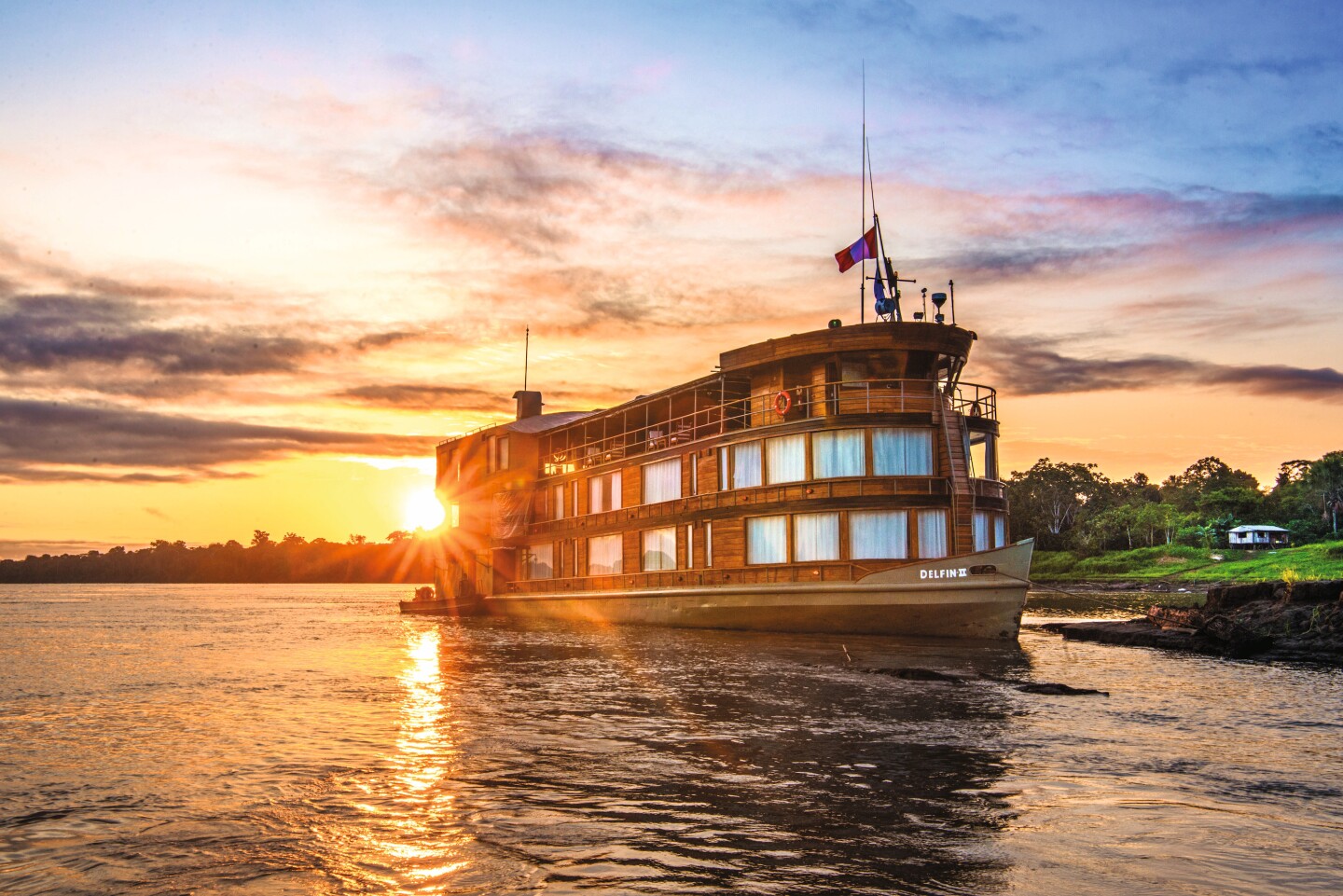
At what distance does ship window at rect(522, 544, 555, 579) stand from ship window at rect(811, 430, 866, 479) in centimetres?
1647

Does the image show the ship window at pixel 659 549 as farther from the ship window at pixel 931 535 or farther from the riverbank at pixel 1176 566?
the riverbank at pixel 1176 566

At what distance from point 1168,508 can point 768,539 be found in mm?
76553

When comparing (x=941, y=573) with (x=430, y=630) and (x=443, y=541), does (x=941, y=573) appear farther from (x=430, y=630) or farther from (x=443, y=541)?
(x=443, y=541)

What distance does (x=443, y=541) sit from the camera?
4762 cm

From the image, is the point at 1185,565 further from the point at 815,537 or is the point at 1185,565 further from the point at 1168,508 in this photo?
the point at 815,537

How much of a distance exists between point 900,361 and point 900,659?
9518mm


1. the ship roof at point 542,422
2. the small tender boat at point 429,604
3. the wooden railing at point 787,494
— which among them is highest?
the ship roof at point 542,422

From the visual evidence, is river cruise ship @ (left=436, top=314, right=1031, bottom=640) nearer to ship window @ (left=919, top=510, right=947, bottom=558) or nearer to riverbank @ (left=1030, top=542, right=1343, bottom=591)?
ship window @ (left=919, top=510, right=947, bottom=558)

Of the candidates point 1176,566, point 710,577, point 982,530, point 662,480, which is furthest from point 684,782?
point 1176,566

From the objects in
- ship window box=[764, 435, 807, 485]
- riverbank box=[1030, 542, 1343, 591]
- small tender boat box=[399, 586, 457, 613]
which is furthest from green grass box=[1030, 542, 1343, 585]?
small tender boat box=[399, 586, 457, 613]

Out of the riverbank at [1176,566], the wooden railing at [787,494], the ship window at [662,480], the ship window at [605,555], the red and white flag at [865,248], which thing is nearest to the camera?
the wooden railing at [787,494]

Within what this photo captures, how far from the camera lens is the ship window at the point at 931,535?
24.5 meters

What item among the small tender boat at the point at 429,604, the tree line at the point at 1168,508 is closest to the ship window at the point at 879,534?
the small tender boat at the point at 429,604

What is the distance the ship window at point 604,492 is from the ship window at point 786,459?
9057mm
